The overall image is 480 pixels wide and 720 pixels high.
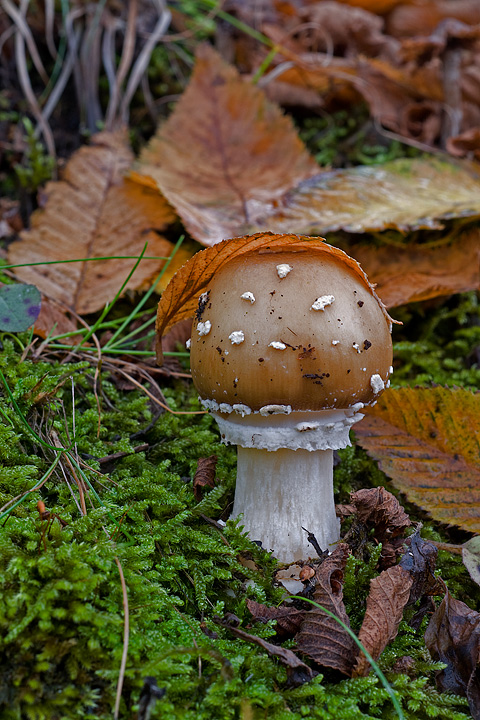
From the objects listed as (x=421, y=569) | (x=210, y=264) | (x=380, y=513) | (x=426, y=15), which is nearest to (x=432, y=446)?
(x=380, y=513)

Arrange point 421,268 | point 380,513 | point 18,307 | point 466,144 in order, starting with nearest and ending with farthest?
point 380,513, point 18,307, point 421,268, point 466,144

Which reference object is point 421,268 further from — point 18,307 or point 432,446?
point 18,307

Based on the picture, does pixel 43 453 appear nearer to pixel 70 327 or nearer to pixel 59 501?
pixel 59 501

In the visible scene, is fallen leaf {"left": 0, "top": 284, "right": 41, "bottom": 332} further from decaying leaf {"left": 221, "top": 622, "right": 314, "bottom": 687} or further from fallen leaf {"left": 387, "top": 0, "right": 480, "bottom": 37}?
fallen leaf {"left": 387, "top": 0, "right": 480, "bottom": 37}

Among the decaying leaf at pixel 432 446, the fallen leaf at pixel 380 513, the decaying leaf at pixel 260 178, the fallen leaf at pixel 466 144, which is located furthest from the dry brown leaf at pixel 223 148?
the fallen leaf at pixel 380 513

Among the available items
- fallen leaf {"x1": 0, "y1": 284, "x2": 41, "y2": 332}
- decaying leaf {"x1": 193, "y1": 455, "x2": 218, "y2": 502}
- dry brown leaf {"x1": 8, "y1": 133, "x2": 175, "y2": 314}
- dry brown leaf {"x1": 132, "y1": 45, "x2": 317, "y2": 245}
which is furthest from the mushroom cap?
dry brown leaf {"x1": 132, "y1": 45, "x2": 317, "y2": 245}
